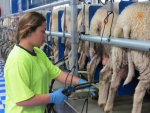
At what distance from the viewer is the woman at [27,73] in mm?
1386

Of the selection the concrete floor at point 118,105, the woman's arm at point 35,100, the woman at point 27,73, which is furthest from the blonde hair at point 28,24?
the concrete floor at point 118,105

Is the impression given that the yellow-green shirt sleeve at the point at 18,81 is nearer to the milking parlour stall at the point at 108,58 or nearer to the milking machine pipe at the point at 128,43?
the milking parlour stall at the point at 108,58

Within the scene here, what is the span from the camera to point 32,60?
1501 mm

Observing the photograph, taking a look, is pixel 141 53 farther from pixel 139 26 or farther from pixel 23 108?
pixel 23 108

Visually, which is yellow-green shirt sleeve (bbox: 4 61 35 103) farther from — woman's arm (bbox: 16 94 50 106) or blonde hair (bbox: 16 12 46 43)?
blonde hair (bbox: 16 12 46 43)

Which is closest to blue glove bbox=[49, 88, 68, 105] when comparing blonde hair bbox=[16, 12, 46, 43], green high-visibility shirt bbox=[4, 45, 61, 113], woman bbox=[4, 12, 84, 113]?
woman bbox=[4, 12, 84, 113]

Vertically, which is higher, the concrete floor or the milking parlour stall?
the milking parlour stall

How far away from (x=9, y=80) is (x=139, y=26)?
2.94 feet

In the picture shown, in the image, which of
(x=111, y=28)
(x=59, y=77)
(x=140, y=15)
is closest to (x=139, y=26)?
(x=140, y=15)

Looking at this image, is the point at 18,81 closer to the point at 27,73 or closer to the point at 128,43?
the point at 27,73

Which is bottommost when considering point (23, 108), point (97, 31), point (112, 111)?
point (112, 111)

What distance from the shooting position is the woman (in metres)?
1.39

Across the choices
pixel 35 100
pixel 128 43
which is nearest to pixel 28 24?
pixel 35 100

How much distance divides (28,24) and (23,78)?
0.33 m
